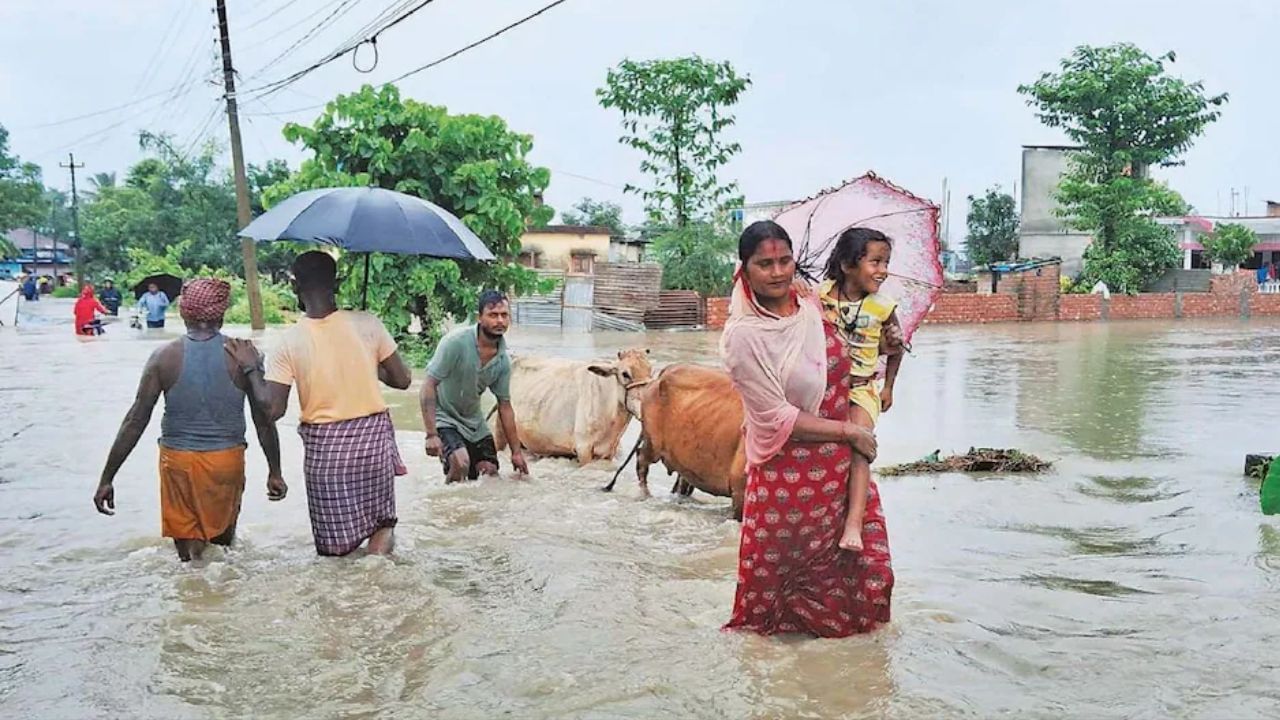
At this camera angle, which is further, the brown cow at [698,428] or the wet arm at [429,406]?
the brown cow at [698,428]

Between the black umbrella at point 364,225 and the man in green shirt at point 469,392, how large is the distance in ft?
3.15

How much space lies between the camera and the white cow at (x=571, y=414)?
902 centimetres

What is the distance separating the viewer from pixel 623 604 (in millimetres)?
5496

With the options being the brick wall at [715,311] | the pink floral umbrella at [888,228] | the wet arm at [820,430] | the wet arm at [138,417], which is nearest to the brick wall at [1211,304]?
the brick wall at [715,311]

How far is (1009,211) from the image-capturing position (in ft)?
140

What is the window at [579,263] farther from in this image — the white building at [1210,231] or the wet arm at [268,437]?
the wet arm at [268,437]

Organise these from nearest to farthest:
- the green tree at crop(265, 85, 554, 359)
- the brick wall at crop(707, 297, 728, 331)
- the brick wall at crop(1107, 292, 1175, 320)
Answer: the green tree at crop(265, 85, 554, 359), the brick wall at crop(707, 297, 728, 331), the brick wall at crop(1107, 292, 1175, 320)

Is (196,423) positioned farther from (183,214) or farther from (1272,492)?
(183,214)

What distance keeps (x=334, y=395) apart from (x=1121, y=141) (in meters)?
32.5

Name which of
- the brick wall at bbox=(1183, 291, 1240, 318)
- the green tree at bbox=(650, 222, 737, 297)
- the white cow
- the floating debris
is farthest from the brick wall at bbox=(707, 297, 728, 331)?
the floating debris

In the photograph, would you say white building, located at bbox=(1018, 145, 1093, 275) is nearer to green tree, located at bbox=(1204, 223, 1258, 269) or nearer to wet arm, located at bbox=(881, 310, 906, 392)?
green tree, located at bbox=(1204, 223, 1258, 269)

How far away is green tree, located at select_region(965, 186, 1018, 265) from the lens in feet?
140

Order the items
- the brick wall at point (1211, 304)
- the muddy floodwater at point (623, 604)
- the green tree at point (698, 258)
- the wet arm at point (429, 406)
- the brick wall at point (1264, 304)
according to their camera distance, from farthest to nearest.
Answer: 1. the brick wall at point (1264, 304)
2. the brick wall at point (1211, 304)
3. the green tree at point (698, 258)
4. the wet arm at point (429, 406)
5. the muddy floodwater at point (623, 604)

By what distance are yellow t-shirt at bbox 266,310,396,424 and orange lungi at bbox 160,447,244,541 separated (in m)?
0.50
